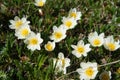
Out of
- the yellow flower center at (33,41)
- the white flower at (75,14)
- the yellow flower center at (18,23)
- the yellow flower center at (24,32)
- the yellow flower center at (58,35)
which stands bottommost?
the yellow flower center at (33,41)

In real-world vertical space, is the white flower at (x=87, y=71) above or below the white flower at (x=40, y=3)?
below

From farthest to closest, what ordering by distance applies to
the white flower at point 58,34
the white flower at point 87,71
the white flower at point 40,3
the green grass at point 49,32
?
1. the white flower at point 40,3
2. the white flower at point 58,34
3. the green grass at point 49,32
4. the white flower at point 87,71

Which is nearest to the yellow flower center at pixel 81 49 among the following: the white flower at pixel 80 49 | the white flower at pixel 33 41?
the white flower at pixel 80 49

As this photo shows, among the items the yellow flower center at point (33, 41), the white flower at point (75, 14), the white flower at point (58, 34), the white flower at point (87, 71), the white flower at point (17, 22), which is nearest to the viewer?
the white flower at point (87, 71)

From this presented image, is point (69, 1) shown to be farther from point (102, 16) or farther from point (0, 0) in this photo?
point (0, 0)

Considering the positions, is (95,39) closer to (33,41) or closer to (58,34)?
(58,34)

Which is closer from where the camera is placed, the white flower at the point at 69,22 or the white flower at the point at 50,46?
the white flower at the point at 50,46

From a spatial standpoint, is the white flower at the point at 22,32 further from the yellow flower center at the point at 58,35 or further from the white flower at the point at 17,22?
the yellow flower center at the point at 58,35

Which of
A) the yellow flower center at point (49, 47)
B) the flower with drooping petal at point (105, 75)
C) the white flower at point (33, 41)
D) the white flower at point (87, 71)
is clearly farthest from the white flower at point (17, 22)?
the flower with drooping petal at point (105, 75)
